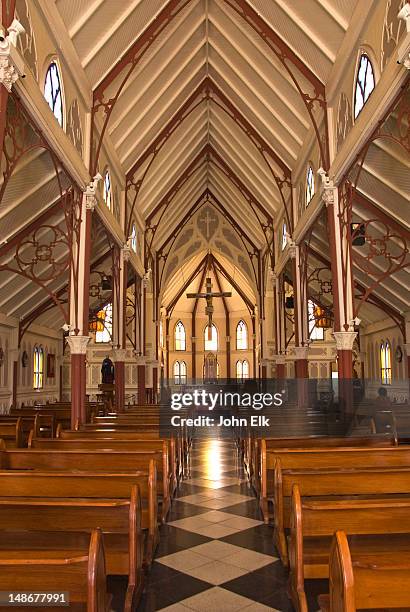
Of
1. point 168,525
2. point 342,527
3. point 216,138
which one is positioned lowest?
point 168,525

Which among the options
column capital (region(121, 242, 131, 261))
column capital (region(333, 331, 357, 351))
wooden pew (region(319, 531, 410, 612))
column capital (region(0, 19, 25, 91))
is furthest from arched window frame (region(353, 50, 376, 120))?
column capital (region(121, 242, 131, 261))

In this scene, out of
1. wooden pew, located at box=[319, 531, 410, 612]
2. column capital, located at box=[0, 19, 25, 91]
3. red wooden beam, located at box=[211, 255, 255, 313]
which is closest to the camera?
wooden pew, located at box=[319, 531, 410, 612]

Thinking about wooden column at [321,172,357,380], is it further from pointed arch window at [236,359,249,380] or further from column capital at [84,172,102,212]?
pointed arch window at [236,359,249,380]

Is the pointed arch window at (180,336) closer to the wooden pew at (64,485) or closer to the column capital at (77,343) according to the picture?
the column capital at (77,343)

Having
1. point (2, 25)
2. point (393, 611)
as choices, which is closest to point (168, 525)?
point (393, 611)

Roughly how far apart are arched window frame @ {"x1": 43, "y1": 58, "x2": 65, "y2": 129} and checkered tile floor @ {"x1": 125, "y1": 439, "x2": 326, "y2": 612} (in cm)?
907

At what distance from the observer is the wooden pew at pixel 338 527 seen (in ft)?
14.1

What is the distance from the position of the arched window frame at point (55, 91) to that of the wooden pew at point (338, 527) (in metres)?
10.4

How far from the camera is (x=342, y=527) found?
4.48 metres

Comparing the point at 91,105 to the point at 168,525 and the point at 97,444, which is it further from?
the point at 168,525

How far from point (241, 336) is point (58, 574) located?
4411cm

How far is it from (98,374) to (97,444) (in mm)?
25733

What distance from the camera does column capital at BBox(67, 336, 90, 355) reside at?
45.1 ft

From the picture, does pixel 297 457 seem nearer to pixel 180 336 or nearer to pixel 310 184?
pixel 310 184
